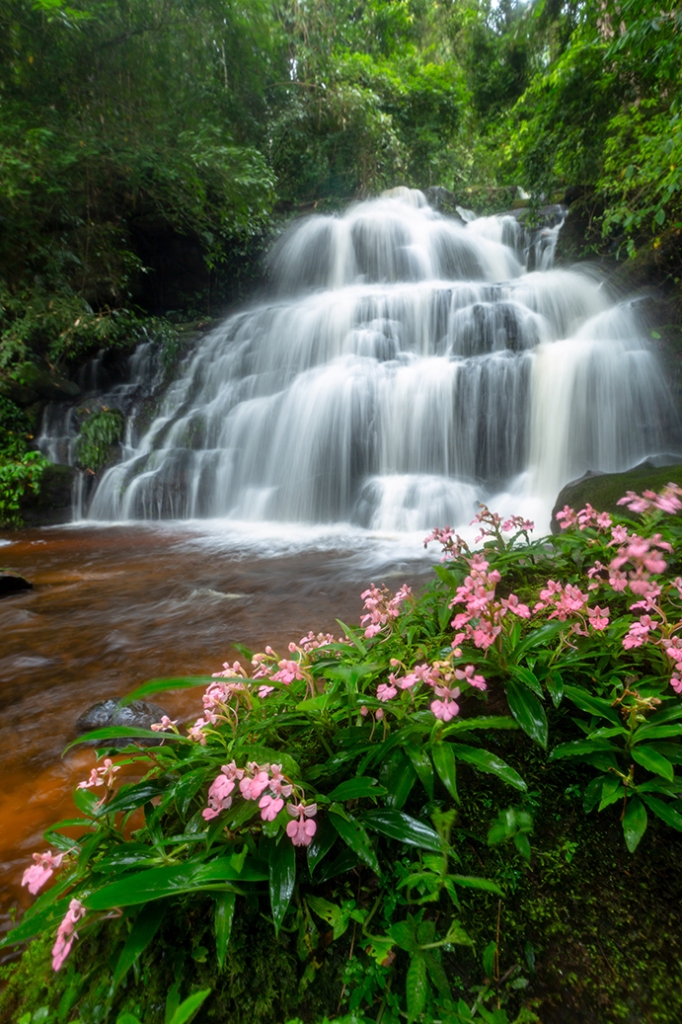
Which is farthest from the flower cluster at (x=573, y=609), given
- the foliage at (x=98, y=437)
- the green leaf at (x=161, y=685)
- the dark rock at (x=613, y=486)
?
the foliage at (x=98, y=437)

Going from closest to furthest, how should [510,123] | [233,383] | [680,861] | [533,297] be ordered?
1. [680,861]
2. [533,297]
3. [233,383]
4. [510,123]

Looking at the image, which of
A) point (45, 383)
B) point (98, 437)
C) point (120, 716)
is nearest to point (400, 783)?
point (120, 716)

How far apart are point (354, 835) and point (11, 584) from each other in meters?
4.67

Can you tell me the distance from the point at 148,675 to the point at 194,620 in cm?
89

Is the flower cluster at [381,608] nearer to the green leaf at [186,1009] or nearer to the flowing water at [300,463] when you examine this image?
the green leaf at [186,1009]

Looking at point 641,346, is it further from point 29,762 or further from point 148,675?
point 29,762

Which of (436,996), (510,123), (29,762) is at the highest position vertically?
(510,123)

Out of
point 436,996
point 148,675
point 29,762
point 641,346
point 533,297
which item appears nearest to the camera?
point 436,996

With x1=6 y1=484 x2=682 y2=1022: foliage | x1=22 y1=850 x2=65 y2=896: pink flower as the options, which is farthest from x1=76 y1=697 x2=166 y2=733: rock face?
x1=22 y1=850 x2=65 y2=896: pink flower

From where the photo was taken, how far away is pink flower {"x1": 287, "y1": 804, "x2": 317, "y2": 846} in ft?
3.04

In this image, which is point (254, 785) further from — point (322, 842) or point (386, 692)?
point (386, 692)

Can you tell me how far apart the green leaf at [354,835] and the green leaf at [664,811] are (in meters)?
0.60

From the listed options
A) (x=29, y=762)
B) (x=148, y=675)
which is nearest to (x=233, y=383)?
(x=148, y=675)

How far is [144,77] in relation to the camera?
904 centimetres
